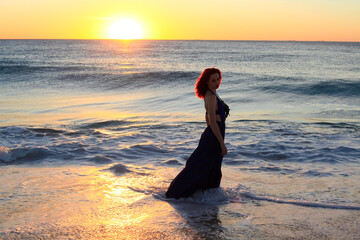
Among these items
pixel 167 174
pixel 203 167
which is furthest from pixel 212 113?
pixel 167 174

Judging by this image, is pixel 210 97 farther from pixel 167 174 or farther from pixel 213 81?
pixel 167 174

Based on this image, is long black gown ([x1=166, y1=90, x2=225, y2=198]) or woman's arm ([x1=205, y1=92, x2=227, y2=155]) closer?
woman's arm ([x1=205, y1=92, x2=227, y2=155])

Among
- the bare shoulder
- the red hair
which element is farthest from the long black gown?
the red hair

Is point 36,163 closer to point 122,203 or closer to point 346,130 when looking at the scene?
point 122,203

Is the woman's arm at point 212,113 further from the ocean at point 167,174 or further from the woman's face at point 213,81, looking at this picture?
the ocean at point 167,174

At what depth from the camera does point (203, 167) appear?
4934mm

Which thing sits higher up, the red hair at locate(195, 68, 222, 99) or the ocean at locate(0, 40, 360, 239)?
the red hair at locate(195, 68, 222, 99)

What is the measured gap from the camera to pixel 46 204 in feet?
15.6

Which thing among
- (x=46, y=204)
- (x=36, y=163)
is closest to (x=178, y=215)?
(x=46, y=204)

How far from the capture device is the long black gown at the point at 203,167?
4.87 meters

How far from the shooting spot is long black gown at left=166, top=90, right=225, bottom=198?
16.0ft

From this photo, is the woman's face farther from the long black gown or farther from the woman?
the long black gown

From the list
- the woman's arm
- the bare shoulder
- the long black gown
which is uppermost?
the bare shoulder

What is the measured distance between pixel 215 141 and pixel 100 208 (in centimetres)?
170
